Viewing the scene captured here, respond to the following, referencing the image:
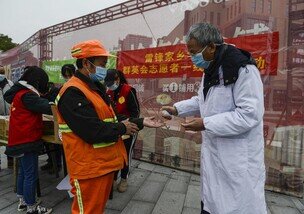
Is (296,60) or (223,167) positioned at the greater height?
(296,60)

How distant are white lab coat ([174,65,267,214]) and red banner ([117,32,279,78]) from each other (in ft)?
8.87

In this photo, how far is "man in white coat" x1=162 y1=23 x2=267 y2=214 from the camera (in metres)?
1.84

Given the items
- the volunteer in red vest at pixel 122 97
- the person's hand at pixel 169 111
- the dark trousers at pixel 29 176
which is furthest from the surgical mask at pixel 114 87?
the person's hand at pixel 169 111

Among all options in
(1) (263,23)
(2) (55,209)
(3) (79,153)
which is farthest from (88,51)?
(1) (263,23)

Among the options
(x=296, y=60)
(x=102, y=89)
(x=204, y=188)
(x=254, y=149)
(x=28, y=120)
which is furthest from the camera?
(x=296, y=60)

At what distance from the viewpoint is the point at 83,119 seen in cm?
217

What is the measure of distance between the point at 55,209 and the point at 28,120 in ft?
3.80

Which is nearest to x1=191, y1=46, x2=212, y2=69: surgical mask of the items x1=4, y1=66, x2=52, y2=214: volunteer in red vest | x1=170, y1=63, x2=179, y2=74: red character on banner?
x1=4, y1=66, x2=52, y2=214: volunteer in red vest

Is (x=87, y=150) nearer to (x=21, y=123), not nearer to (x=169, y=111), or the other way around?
(x=169, y=111)

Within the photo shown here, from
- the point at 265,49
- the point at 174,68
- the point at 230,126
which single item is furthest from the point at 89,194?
the point at 174,68

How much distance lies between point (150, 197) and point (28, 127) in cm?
188

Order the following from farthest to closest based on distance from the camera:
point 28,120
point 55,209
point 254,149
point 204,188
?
point 55,209 → point 28,120 → point 204,188 → point 254,149

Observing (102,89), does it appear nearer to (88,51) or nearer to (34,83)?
(88,51)

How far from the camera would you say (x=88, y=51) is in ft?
7.80
